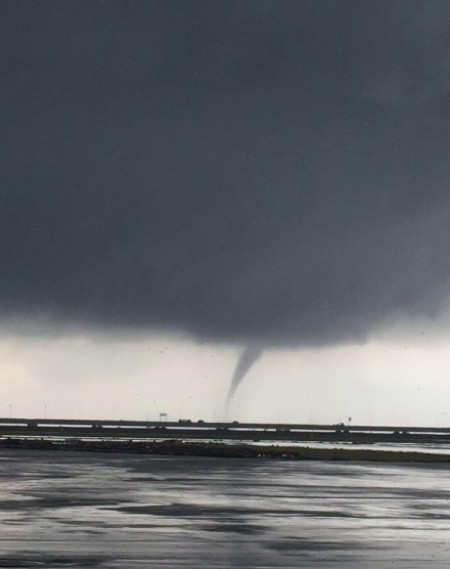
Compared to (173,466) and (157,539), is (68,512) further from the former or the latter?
(173,466)

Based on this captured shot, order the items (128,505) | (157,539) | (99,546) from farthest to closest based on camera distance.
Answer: (128,505) → (157,539) → (99,546)

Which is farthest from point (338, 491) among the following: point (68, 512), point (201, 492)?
point (68, 512)

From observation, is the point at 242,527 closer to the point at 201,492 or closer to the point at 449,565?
the point at 449,565

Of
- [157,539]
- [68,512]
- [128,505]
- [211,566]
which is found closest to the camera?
[211,566]

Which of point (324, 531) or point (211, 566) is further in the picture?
point (324, 531)

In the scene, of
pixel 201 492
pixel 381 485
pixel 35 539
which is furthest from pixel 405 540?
pixel 381 485

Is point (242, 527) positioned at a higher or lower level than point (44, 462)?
lower
